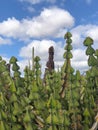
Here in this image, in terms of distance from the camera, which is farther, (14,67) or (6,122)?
(14,67)

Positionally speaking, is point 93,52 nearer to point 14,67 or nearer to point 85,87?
point 85,87

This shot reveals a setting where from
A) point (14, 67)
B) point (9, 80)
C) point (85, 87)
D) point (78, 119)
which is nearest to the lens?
point (78, 119)

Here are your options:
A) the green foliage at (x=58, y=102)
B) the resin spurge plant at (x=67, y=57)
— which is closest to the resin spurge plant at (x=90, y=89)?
the green foliage at (x=58, y=102)

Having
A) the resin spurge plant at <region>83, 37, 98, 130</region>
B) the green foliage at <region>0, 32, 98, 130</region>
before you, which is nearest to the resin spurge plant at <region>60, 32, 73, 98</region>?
the green foliage at <region>0, 32, 98, 130</region>

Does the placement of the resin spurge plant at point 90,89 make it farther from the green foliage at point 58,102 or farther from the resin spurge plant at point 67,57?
the resin spurge plant at point 67,57

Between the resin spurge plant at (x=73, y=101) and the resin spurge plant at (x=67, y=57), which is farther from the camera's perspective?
the resin spurge plant at (x=67, y=57)

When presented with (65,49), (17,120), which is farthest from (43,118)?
(65,49)

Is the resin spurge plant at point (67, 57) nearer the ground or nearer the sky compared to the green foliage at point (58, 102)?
nearer the sky

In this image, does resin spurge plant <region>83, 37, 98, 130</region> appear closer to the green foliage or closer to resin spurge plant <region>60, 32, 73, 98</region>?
the green foliage

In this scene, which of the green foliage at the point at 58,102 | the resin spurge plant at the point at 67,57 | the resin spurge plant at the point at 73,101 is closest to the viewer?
the green foliage at the point at 58,102

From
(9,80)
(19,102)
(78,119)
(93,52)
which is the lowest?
(78,119)

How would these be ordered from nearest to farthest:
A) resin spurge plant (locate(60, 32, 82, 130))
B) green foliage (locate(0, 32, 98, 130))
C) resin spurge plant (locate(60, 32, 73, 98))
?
green foliage (locate(0, 32, 98, 130))
resin spurge plant (locate(60, 32, 82, 130))
resin spurge plant (locate(60, 32, 73, 98))

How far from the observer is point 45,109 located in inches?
76.1

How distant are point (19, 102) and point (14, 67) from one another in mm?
498
